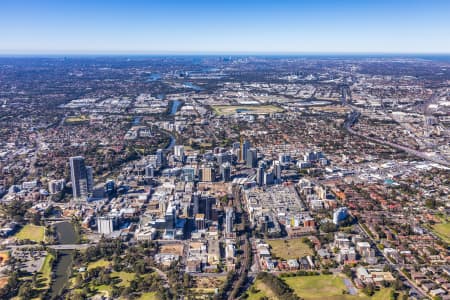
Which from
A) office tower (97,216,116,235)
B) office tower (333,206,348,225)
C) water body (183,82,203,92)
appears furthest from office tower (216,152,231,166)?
water body (183,82,203,92)

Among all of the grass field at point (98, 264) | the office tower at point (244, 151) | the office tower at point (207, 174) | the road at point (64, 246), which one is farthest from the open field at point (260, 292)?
the office tower at point (244, 151)

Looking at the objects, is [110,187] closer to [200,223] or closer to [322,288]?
[200,223]

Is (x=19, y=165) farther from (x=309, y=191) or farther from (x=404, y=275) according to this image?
(x=404, y=275)

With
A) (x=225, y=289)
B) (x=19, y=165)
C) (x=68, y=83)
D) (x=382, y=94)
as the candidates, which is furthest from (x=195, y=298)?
(x=68, y=83)

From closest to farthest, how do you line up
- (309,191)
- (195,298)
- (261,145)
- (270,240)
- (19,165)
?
(195,298) < (270,240) < (309,191) < (19,165) < (261,145)

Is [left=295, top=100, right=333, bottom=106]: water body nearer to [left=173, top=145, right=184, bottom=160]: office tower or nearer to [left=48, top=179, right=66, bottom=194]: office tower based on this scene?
[left=173, top=145, right=184, bottom=160]: office tower

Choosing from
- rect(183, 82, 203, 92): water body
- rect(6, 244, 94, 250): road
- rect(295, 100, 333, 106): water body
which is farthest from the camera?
rect(183, 82, 203, 92): water body
